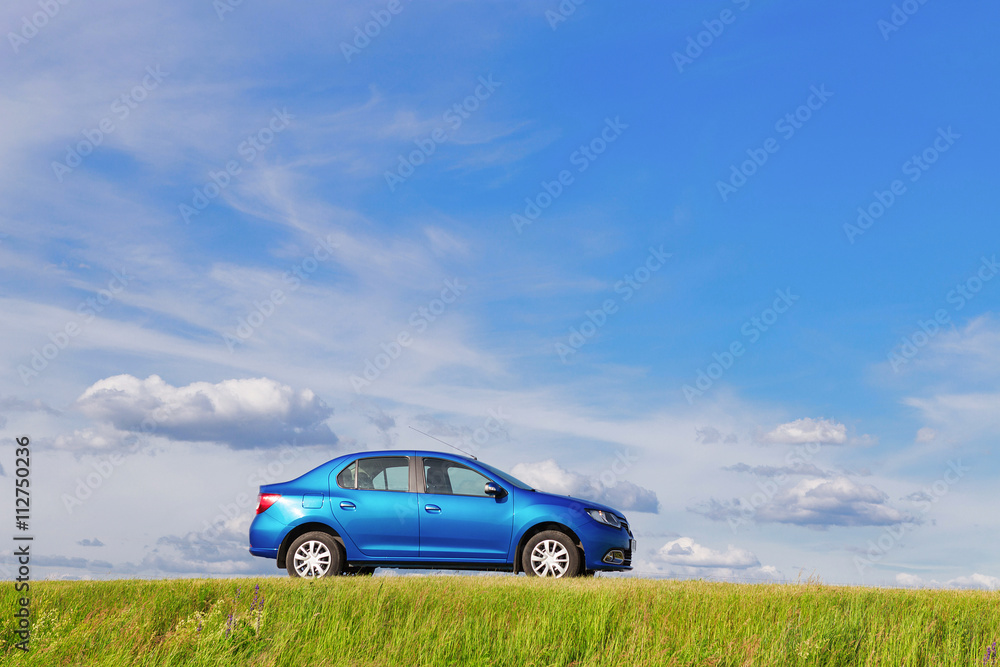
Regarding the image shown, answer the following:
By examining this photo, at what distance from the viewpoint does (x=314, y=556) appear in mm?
13344

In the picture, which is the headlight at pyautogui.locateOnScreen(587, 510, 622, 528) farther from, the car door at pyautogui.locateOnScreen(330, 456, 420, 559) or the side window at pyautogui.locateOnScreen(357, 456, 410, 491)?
the side window at pyautogui.locateOnScreen(357, 456, 410, 491)

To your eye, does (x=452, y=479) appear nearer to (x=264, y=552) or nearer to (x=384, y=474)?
(x=384, y=474)

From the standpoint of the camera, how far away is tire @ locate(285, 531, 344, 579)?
1330cm

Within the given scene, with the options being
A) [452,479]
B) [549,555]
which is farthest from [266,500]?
[549,555]

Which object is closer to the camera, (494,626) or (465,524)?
(494,626)

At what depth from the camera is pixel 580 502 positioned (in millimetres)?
13367

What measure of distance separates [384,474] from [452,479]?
104cm

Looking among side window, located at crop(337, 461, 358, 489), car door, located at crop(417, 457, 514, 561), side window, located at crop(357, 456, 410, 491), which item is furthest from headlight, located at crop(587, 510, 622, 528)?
side window, located at crop(337, 461, 358, 489)

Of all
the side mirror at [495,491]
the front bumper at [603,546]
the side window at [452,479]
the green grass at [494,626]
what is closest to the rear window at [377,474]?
the side window at [452,479]

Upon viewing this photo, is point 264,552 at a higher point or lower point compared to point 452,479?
lower

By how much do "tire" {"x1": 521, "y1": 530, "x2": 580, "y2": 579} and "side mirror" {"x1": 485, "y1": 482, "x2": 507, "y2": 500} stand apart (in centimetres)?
77

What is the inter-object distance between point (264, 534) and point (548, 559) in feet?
14.0

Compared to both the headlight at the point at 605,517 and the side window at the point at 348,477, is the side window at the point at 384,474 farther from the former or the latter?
the headlight at the point at 605,517

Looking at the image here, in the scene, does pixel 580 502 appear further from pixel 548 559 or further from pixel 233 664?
pixel 233 664
